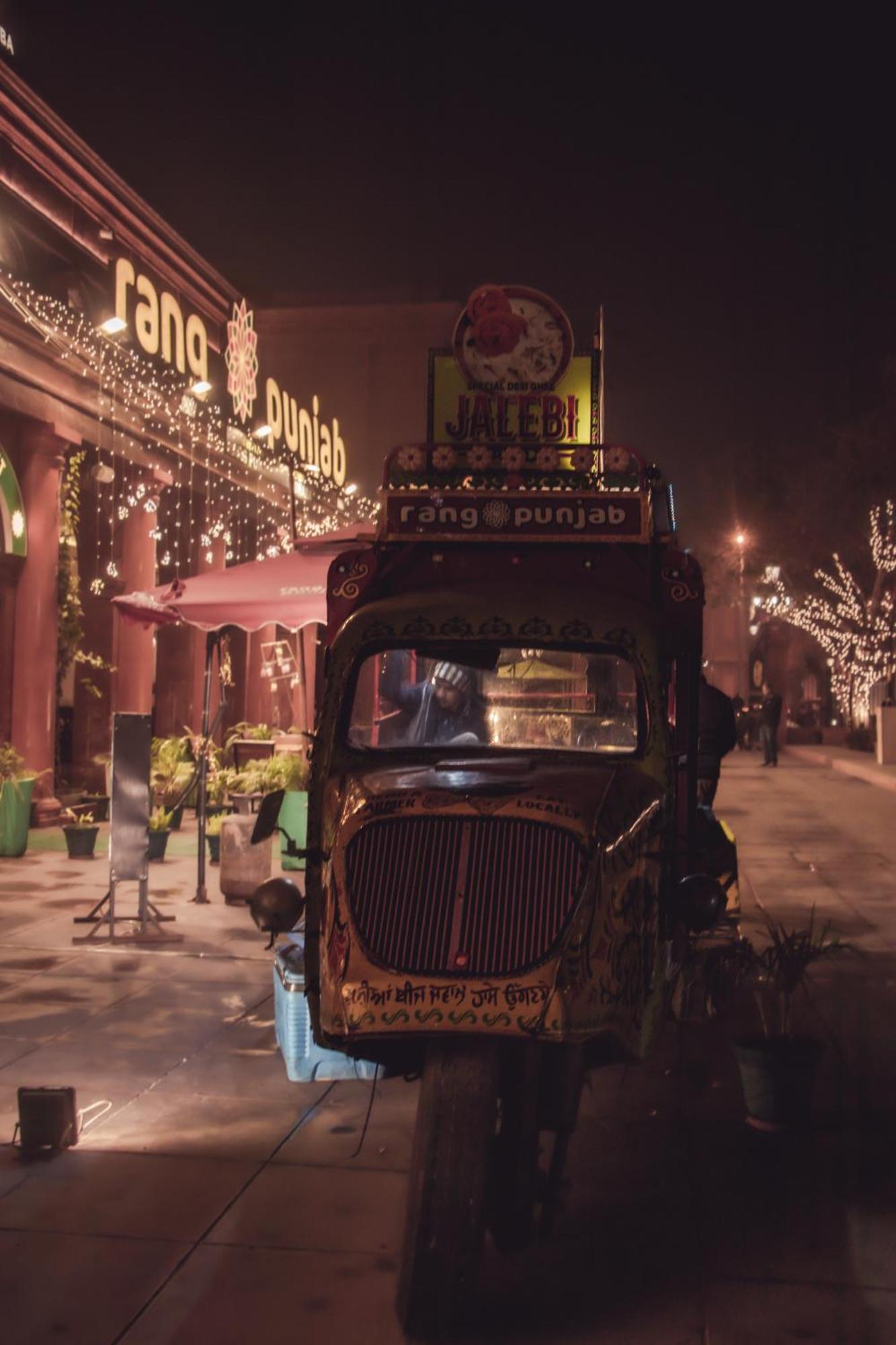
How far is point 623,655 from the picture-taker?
5.36 meters

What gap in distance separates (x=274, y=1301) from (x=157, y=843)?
10146 millimetres

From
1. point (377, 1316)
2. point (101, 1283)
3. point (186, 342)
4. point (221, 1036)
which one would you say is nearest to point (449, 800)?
point (377, 1316)

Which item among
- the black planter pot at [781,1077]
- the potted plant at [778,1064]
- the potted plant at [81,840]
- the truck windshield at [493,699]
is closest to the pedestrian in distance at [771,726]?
the potted plant at [81,840]

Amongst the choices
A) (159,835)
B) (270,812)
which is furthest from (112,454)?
(270,812)

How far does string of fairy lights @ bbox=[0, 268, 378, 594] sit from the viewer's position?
1759 cm

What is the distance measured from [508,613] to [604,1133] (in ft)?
8.05

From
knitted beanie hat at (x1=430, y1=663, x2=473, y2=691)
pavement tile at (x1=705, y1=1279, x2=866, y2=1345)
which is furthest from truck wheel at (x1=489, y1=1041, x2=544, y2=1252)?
knitted beanie hat at (x1=430, y1=663, x2=473, y2=691)

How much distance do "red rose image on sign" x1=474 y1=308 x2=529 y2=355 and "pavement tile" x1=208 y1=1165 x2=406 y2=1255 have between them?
233 inches

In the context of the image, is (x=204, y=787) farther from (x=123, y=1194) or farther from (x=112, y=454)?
(x=112, y=454)

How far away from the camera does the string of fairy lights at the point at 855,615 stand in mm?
37781

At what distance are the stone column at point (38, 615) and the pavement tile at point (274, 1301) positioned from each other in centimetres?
1305

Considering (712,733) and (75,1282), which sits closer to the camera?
(75,1282)

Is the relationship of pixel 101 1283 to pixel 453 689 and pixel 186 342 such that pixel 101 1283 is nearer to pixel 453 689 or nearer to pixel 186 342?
pixel 453 689

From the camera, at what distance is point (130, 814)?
9.81m
